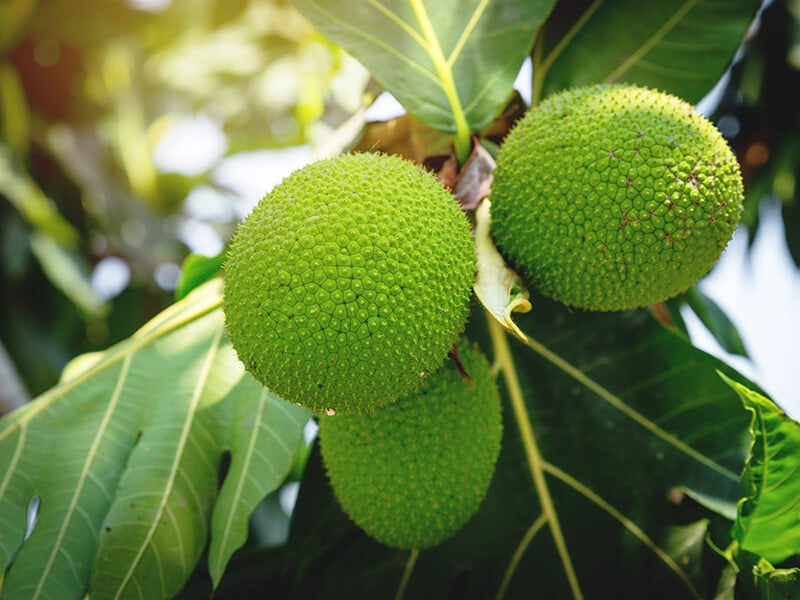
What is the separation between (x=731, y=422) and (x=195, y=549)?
87cm


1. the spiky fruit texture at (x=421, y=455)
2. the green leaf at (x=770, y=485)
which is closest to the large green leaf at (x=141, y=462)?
the spiky fruit texture at (x=421, y=455)

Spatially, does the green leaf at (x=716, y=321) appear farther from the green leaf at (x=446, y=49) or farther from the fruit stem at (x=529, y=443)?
the green leaf at (x=446, y=49)

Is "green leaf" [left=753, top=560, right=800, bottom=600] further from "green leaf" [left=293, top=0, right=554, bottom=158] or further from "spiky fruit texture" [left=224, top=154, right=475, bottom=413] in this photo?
"green leaf" [left=293, top=0, right=554, bottom=158]

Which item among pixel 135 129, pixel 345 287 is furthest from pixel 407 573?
pixel 135 129

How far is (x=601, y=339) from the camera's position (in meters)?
1.24

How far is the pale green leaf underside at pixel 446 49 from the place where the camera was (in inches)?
40.1

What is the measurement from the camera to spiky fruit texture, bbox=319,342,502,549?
0.91 metres

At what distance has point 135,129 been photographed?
345 centimetres

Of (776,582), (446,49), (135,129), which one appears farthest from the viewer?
(135,129)

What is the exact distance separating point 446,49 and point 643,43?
38cm

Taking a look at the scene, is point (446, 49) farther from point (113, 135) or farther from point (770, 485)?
point (113, 135)

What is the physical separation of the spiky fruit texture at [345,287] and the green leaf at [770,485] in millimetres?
388

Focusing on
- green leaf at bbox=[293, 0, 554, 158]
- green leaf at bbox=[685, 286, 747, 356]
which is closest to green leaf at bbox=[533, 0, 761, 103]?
green leaf at bbox=[293, 0, 554, 158]

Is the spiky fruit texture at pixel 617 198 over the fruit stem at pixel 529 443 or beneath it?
over
